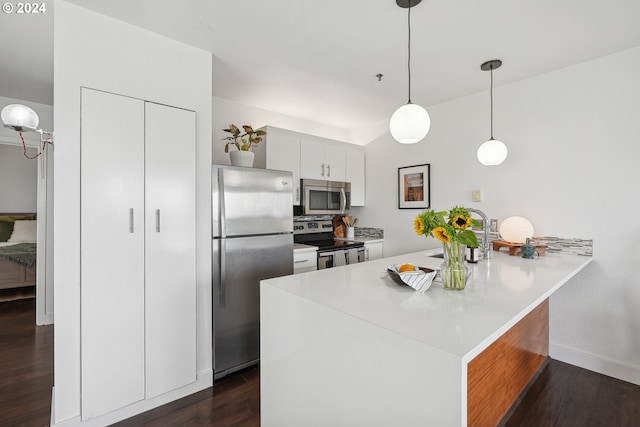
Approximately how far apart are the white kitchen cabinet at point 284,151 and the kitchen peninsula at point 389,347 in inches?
69.9

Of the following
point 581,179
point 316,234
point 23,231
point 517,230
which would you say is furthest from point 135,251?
point 23,231

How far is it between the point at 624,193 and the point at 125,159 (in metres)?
3.49

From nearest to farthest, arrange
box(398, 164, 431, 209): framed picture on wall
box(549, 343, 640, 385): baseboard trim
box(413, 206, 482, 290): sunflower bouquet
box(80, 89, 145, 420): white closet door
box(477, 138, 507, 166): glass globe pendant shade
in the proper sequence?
box(413, 206, 482, 290): sunflower bouquet
box(80, 89, 145, 420): white closet door
box(549, 343, 640, 385): baseboard trim
box(477, 138, 507, 166): glass globe pendant shade
box(398, 164, 431, 209): framed picture on wall

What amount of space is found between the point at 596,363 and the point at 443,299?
216 cm

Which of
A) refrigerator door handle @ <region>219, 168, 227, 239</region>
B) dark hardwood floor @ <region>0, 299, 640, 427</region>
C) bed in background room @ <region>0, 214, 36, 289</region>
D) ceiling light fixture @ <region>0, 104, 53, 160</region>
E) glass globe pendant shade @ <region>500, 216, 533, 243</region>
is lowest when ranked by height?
dark hardwood floor @ <region>0, 299, 640, 427</region>

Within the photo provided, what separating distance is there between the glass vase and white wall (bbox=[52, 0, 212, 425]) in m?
1.98

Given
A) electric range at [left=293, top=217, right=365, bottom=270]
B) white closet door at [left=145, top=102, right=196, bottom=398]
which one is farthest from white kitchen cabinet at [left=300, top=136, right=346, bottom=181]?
white closet door at [left=145, top=102, right=196, bottom=398]

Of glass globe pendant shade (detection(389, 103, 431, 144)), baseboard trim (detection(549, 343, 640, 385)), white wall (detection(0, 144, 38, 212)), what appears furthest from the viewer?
Answer: white wall (detection(0, 144, 38, 212))

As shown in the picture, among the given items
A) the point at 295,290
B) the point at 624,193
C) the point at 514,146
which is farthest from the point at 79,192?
the point at 624,193

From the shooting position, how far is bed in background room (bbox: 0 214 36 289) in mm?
4160

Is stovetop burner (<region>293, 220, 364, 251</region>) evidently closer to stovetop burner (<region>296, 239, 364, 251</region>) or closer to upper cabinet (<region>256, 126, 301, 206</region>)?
stovetop burner (<region>296, 239, 364, 251</region>)

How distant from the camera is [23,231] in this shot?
4.82 meters

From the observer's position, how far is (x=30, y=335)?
10.1 ft

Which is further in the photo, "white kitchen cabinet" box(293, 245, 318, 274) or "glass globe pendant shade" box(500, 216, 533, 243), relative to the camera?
"white kitchen cabinet" box(293, 245, 318, 274)
